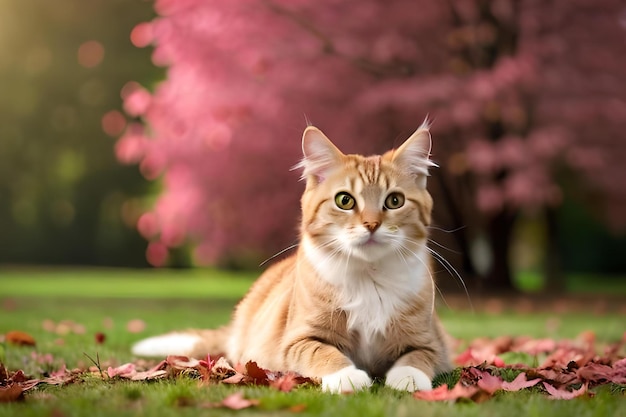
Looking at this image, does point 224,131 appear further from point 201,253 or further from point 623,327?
point 623,327

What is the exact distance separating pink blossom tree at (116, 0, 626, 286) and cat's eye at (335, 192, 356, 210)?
5202 mm

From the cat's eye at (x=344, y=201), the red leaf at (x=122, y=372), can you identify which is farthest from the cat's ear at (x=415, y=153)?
the red leaf at (x=122, y=372)

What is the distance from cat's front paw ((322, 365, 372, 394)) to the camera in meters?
2.73

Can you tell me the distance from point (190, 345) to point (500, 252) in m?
8.31

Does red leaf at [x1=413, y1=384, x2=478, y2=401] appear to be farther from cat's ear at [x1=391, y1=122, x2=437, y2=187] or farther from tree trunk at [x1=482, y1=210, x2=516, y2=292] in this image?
tree trunk at [x1=482, y1=210, x2=516, y2=292]

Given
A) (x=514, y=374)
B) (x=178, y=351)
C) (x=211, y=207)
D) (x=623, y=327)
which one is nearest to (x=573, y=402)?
(x=514, y=374)

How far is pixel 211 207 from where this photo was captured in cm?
1102

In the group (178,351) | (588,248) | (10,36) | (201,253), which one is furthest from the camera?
(588,248)

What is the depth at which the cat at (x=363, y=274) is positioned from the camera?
9.61 ft

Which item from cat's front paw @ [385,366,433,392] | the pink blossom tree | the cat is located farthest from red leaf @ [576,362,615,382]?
the pink blossom tree

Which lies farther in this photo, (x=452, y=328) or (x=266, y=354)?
(x=452, y=328)

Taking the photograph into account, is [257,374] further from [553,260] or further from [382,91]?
[553,260]

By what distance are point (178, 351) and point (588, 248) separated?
1957 centimetres

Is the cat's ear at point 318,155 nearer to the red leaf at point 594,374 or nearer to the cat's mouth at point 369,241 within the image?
the cat's mouth at point 369,241
